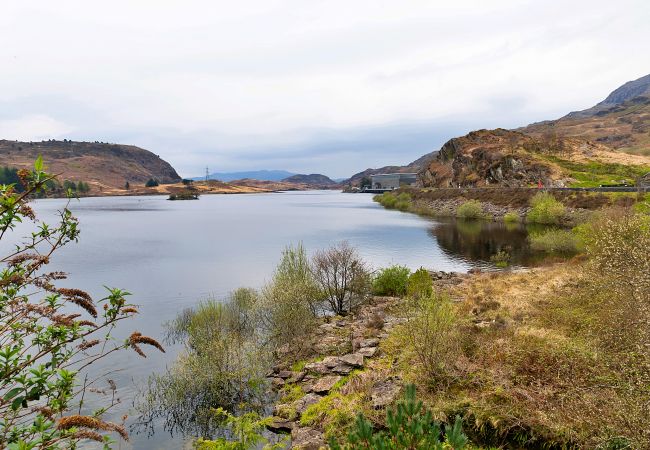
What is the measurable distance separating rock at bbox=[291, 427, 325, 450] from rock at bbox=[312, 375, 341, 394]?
2.70m

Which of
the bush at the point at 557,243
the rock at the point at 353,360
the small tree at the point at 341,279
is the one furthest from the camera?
the bush at the point at 557,243

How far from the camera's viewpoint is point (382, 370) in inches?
719

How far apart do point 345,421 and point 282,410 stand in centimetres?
371

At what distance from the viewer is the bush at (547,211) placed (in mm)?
78125

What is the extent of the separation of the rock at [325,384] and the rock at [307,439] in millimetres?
2698

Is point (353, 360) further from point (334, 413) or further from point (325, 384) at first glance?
point (334, 413)

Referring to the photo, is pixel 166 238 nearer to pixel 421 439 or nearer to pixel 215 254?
pixel 215 254

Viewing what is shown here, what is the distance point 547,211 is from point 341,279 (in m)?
63.1

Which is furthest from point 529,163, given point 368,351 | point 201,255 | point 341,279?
point 368,351

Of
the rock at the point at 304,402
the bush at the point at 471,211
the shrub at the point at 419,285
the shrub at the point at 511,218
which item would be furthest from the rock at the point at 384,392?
the bush at the point at 471,211

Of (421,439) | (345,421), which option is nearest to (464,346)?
(345,421)

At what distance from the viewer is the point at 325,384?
18.5 metres

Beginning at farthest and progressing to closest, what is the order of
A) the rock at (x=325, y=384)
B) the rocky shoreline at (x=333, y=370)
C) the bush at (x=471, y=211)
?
the bush at (x=471, y=211) < the rock at (x=325, y=384) < the rocky shoreline at (x=333, y=370)

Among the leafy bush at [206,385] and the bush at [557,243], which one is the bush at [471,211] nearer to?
the bush at [557,243]
